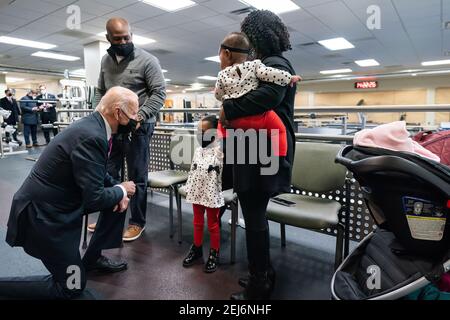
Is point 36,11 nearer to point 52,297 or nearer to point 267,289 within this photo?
point 52,297

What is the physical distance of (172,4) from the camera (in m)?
4.71

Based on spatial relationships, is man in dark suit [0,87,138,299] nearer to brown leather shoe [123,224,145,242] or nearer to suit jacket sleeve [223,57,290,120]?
suit jacket sleeve [223,57,290,120]

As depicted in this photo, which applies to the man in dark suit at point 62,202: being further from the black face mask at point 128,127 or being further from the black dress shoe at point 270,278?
the black dress shoe at point 270,278

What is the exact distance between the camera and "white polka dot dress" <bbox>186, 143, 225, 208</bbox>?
5.63 ft

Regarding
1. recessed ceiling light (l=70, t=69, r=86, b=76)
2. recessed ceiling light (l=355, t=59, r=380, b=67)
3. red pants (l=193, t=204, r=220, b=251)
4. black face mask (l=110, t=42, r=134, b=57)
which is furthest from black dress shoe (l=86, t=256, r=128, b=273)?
recessed ceiling light (l=70, t=69, r=86, b=76)

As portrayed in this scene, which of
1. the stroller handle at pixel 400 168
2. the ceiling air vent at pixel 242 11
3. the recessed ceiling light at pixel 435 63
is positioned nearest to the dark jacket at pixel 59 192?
the stroller handle at pixel 400 168

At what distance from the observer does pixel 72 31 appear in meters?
6.14

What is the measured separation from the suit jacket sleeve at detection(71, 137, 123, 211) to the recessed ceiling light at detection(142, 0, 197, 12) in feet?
13.3

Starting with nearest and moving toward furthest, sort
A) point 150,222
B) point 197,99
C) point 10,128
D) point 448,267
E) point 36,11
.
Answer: point 448,267 → point 150,222 → point 36,11 → point 10,128 → point 197,99

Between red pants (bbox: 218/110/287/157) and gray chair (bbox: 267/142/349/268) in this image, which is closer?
red pants (bbox: 218/110/287/157)

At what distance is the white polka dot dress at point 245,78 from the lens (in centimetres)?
110

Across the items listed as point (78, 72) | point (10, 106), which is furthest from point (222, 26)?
point (78, 72)

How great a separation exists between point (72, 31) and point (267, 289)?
22.2 feet
